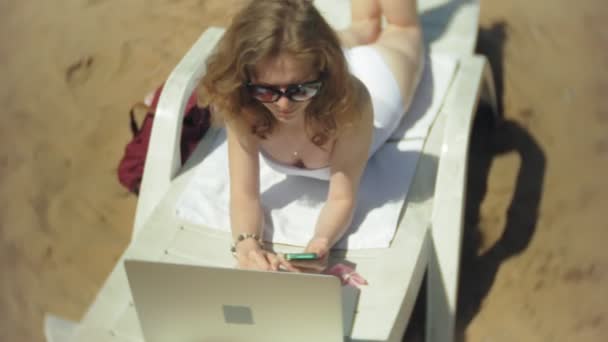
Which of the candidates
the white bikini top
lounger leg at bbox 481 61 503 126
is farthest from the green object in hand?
lounger leg at bbox 481 61 503 126

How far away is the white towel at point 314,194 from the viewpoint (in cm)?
205

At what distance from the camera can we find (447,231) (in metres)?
2.01

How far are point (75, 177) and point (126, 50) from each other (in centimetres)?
81

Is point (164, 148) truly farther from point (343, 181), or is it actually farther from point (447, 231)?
point (447, 231)

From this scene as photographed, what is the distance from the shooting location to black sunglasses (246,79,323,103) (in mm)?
1614

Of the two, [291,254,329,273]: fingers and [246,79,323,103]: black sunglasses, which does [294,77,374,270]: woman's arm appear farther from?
[246,79,323,103]: black sunglasses

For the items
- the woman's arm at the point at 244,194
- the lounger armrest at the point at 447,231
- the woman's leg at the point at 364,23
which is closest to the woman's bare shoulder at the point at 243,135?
the woman's arm at the point at 244,194

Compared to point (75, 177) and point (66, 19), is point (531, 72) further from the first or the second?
point (66, 19)

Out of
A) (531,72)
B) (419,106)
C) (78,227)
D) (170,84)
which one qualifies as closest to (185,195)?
(170,84)

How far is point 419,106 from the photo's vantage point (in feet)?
7.84

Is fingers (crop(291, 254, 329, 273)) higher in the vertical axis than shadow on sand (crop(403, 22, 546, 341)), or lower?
higher

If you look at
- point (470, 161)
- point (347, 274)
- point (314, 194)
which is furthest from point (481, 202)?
point (347, 274)

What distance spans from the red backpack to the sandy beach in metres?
0.14

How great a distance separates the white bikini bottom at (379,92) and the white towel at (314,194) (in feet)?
0.20
